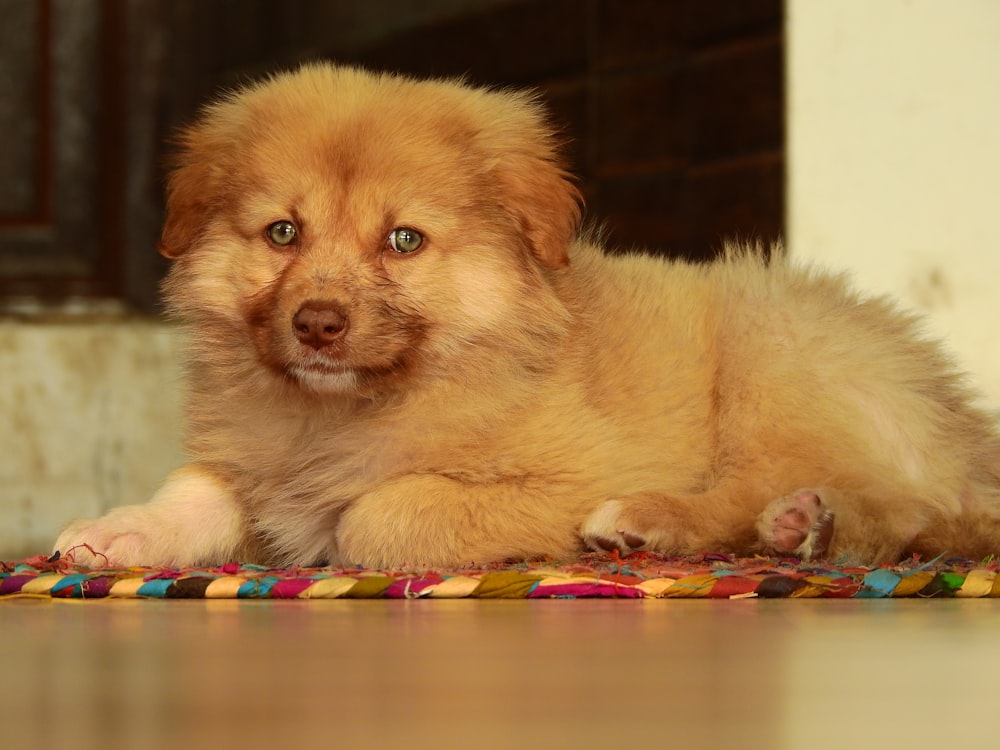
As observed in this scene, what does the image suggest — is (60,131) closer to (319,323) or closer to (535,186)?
(535,186)

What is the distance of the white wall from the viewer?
4.29 m

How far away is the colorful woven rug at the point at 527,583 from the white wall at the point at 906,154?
7.40ft

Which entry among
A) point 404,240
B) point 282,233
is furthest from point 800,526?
point 282,233

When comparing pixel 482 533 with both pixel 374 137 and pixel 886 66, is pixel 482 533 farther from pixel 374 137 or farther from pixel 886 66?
pixel 886 66

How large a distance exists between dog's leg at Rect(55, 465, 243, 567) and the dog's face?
0.96ft

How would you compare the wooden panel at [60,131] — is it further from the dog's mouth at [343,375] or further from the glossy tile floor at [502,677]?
the glossy tile floor at [502,677]

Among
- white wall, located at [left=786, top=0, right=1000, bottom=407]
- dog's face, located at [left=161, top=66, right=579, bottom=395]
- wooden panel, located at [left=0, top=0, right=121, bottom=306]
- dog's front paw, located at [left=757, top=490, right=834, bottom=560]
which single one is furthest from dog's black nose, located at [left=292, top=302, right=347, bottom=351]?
wooden panel, located at [left=0, top=0, right=121, bottom=306]

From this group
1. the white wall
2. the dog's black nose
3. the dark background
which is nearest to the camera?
the dog's black nose

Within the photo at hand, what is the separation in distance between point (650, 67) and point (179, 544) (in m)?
3.16

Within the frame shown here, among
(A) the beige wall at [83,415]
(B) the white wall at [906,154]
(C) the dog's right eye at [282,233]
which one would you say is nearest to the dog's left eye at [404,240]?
(C) the dog's right eye at [282,233]

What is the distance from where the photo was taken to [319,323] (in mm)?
2266

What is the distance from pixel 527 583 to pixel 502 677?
84cm

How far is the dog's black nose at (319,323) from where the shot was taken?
227 cm

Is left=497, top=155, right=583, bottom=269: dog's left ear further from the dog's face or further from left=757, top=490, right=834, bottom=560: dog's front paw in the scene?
left=757, top=490, right=834, bottom=560: dog's front paw
